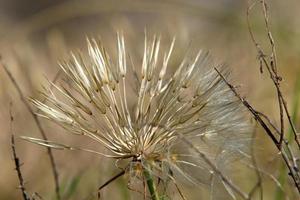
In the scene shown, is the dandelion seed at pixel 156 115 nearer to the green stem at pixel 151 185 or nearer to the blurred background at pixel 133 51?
the green stem at pixel 151 185

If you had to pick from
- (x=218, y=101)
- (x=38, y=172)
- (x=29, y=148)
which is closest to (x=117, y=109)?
(x=218, y=101)

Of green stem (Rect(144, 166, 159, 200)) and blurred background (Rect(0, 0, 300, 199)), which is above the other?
blurred background (Rect(0, 0, 300, 199))

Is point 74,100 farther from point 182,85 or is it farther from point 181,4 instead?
point 181,4

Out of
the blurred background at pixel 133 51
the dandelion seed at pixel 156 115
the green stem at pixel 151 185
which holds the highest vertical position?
the blurred background at pixel 133 51

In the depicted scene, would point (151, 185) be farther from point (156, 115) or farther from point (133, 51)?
point (133, 51)

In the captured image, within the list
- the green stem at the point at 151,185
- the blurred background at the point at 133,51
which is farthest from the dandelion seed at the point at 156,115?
the blurred background at the point at 133,51

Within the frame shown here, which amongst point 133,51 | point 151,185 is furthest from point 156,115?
A: point 133,51

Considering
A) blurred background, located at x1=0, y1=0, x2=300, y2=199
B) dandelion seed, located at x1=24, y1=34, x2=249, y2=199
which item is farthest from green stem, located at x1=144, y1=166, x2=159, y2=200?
blurred background, located at x1=0, y1=0, x2=300, y2=199

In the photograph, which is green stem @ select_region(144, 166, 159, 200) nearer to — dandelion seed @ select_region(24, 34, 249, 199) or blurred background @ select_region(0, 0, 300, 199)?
dandelion seed @ select_region(24, 34, 249, 199)
